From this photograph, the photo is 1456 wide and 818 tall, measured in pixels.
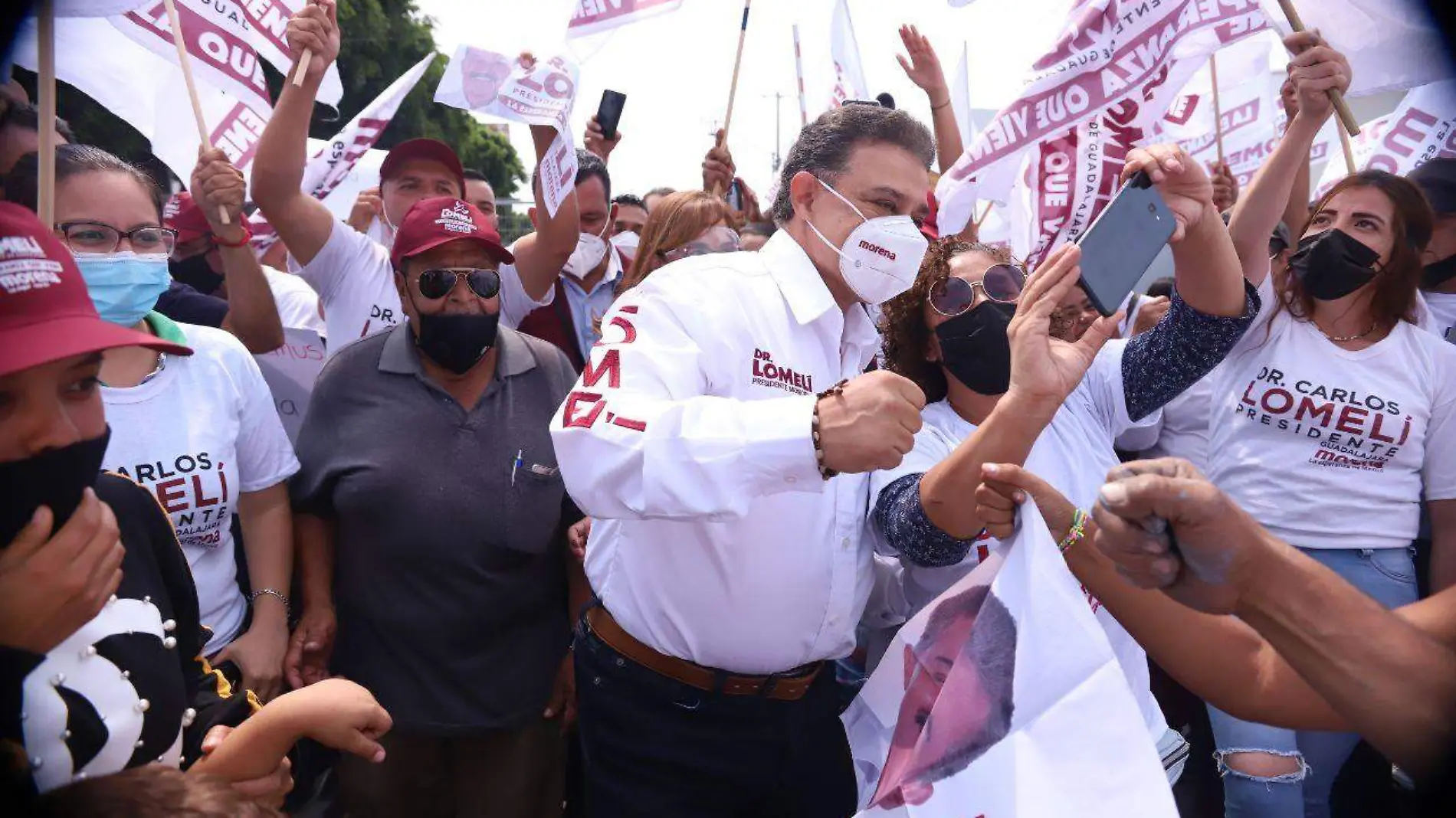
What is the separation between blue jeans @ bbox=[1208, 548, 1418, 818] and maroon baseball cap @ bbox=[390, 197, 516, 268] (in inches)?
110

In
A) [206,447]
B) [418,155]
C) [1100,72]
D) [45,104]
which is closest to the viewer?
[45,104]

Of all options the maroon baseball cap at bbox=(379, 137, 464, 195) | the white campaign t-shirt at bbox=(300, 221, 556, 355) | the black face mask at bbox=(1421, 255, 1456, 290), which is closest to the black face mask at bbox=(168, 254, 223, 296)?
the maroon baseball cap at bbox=(379, 137, 464, 195)

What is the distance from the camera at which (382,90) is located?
25016mm

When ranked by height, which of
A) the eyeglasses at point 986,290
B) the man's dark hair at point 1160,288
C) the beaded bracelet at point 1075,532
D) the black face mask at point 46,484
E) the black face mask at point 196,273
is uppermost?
the eyeglasses at point 986,290

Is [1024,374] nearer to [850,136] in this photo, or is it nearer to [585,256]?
[850,136]

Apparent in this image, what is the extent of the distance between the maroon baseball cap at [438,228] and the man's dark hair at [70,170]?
2.21 ft

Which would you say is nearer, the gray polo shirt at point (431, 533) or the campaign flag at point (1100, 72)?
the gray polo shirt at point (431, 533)

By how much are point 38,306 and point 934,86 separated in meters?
4.13

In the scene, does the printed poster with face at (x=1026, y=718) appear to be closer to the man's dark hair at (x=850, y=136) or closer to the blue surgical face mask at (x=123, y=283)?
the man's dark hair at (x=850, y=136)

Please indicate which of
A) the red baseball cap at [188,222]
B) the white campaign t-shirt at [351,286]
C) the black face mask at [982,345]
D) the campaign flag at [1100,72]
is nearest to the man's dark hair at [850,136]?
the black face mask at [982,345]

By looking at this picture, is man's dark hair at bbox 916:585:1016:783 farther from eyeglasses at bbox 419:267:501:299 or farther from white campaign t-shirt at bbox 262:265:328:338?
white campaign t-shirt at bbox 262:265:328:338

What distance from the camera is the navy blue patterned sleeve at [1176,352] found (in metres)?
2.47

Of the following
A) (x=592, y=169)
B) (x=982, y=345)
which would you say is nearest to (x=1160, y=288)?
(x=592, y=169)

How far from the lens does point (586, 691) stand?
244 centimetres
